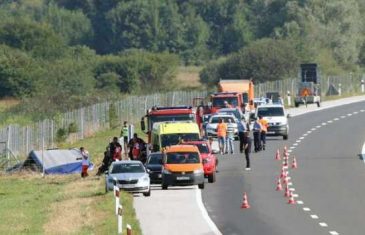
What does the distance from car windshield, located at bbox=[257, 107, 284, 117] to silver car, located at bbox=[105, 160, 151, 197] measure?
23.1m

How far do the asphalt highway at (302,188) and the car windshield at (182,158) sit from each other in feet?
4.11

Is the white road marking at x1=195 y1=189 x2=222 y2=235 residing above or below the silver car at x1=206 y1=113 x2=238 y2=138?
below

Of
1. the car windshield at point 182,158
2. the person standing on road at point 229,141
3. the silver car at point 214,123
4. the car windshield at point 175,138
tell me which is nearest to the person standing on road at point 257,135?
the person standing on road at point 229,141

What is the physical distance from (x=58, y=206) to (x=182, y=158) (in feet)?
18.0

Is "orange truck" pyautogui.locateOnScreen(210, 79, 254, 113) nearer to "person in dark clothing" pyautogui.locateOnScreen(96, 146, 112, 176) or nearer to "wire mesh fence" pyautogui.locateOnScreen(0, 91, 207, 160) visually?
"wire mesh fence" pyautogui.locateOnScreen(0, 91, 207, 160)

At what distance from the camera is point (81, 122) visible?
78.5m

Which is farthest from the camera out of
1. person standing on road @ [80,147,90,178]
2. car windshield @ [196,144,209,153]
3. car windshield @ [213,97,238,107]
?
car windshield @ [213,97,238,107]

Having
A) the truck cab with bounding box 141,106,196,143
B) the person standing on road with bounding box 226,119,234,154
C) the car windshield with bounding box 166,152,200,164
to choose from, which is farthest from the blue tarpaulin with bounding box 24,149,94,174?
the car windshield with bounding box 166,152,200,164

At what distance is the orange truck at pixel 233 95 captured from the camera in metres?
78.2

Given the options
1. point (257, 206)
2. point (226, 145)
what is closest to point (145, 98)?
point (226, 145)

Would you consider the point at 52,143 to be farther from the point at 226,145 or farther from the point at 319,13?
the point at 319,13

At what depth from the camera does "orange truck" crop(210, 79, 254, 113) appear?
78188 millimetres

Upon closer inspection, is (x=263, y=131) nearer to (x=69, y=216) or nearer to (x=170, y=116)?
(x=170, y=116)

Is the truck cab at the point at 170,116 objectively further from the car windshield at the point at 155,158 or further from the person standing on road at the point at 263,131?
the car windshield at the point at 155,158
